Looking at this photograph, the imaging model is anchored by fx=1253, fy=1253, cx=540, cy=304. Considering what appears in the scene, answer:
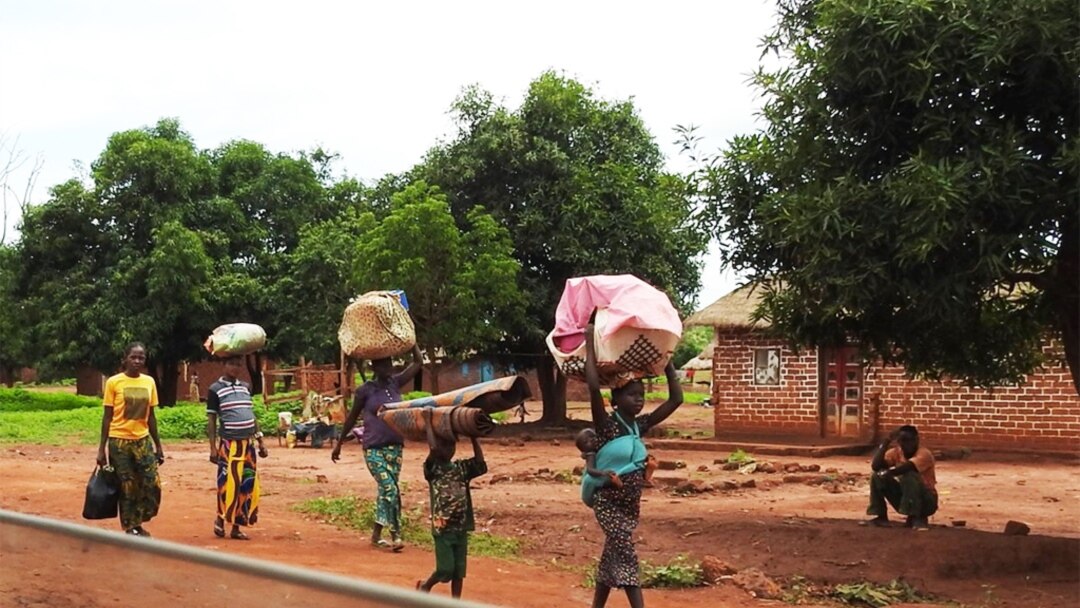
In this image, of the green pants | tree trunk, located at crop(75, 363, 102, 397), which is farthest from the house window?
tree trunk, located at crop(75, 363, 102, 397)

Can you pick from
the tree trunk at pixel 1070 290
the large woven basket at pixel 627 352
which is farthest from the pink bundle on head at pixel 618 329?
the tree trunk at pixel 1070 290

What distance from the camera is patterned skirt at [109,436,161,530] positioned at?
32.8 ft

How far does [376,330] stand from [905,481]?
191 inches

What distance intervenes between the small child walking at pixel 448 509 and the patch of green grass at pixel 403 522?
9.42 feet

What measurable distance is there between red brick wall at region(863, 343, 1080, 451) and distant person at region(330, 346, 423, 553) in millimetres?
13011

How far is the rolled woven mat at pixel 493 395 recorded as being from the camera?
22.9 feet

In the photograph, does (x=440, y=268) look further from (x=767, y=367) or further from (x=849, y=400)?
(x=849, y=400)

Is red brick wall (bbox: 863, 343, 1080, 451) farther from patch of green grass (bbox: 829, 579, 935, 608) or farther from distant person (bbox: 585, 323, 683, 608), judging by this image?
distant person (bbox: 585, 323, 683, 608)

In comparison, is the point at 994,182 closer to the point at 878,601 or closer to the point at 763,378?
the point at 878,601

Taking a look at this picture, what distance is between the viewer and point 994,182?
866 centimetres

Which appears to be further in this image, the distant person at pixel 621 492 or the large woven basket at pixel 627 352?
the large woven basket at pixel 627 352

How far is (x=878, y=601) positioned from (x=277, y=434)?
20152mm

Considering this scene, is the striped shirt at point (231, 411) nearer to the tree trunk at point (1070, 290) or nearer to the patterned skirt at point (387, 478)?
the patterned skirt at point (387, 478)

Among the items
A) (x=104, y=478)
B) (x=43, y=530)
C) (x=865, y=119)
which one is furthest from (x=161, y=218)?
(x=43, y=530)
